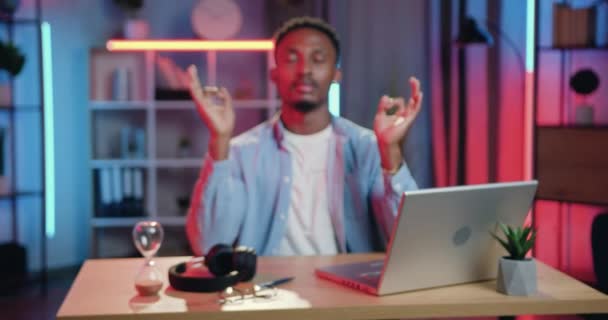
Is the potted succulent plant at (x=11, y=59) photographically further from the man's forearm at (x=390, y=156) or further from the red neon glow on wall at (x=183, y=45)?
the man's forearm at (x=390, y=156)

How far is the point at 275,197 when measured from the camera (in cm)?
255

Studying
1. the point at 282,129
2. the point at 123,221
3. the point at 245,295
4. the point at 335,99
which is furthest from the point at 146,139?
the point at 245,295

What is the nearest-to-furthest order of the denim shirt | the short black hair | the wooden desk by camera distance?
the wooden desk < the denim shirt < the short black hair

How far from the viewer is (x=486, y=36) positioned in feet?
14.6

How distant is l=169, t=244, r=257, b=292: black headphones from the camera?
70.0 inches

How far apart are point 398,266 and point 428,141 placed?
11.4 ft

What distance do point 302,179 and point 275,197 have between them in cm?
11

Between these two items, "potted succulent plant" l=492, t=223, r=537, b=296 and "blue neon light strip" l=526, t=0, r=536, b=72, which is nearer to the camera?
"potted succulent plant" l=492, t=223, r=537, b=296

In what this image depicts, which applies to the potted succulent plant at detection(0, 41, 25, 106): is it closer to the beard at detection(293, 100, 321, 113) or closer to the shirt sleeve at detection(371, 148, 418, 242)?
the beard at detection(293, 100, 321, 113)

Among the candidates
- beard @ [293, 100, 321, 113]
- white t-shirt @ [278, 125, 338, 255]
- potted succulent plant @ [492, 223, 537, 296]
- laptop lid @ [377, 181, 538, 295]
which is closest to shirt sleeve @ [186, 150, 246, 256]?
white t-shirt @ [278, 125, 338, 255]

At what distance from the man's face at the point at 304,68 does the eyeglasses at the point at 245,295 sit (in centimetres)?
91

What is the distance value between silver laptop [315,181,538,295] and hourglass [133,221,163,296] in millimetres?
436

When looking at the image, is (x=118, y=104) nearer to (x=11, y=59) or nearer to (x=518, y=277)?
(x=11, y=59)

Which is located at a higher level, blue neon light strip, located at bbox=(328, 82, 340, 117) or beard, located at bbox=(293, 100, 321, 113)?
blue neon light strip, located at bbox=(328, 82, 340, 117)
